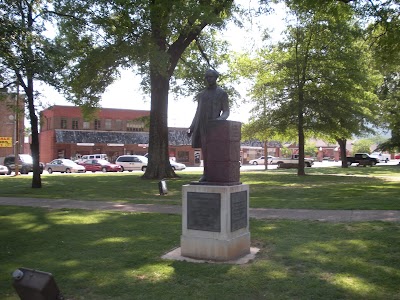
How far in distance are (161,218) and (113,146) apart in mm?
52894

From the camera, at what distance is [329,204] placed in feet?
41.7

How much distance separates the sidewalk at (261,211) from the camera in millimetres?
10125

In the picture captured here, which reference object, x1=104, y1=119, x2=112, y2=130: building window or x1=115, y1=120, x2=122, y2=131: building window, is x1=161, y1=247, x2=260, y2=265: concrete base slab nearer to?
x1=104, y1=119, x2=112, y2=130: building window

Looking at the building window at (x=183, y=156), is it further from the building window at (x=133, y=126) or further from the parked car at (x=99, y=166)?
the parked car at (x=99, y=166)

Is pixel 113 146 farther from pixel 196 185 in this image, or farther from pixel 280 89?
pixel 196 185

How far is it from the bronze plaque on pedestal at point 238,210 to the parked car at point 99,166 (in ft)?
127

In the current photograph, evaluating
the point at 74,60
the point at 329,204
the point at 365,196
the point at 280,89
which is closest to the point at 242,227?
the point at 329,204

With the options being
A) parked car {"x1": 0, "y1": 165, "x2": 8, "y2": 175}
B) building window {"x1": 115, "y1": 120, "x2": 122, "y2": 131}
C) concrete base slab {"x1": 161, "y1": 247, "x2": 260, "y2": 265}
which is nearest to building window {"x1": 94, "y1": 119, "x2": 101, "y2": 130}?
building window {"x1": 115, "y1": 120, "x2": 122, "y2": 131}

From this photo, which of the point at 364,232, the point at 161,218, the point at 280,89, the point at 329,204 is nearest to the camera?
the point at 364,232

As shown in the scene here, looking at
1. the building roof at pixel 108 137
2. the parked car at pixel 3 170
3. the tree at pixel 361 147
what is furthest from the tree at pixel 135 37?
the tree at pixel 361 147

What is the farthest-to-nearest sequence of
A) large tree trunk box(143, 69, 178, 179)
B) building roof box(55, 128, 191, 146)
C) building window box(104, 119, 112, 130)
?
1. building window box(104, 119, 112, 130)
2. building roof box(55, 128, 191, 146)
3. large tree trunk box(143, 69, 178, 179)

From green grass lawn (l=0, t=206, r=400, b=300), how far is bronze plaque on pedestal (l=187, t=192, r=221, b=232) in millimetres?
654

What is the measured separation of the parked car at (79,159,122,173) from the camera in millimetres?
44953

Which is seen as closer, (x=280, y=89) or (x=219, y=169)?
(x=219, y=169)
